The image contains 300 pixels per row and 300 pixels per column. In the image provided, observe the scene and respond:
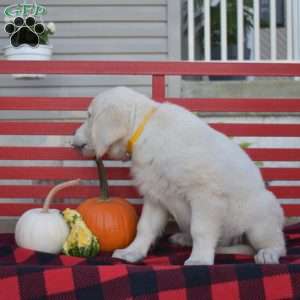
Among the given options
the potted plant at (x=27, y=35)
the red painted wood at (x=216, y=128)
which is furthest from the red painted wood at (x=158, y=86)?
the potted plant at (x=27, y=35)

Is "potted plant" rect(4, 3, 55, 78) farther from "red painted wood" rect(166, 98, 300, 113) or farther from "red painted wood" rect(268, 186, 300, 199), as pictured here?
"red painted wood" rect(268, 186, 300, 199)

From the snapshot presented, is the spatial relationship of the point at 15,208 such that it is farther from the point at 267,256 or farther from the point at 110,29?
the point at 110,29

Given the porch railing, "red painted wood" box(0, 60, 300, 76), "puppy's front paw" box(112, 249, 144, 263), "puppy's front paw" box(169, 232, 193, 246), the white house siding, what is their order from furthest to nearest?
the porch railing
the white house siding
"red painted wood" box(0, 60, 300, 76)
"puppy's front paw" box(169, 232, 193, 246)
"puppy's front paw" box(112, 249, 144, 263)

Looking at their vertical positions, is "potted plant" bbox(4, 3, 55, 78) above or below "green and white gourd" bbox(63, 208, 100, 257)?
above

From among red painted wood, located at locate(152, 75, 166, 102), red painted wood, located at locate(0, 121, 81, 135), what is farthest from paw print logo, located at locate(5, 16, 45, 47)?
red painted wood, located at locate(152, 75, 166, 102)

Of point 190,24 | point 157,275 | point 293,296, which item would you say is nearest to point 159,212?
point 157,275

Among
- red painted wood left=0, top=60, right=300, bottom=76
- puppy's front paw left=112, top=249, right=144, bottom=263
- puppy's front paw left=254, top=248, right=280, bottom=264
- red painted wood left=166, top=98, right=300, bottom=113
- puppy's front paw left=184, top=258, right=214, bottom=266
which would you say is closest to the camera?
puppy's front paw left=184, top=258, right=214, bottom=266

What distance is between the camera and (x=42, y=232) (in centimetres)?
313

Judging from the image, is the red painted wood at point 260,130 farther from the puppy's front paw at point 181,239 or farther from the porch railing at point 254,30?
the porch railing at point 254,30

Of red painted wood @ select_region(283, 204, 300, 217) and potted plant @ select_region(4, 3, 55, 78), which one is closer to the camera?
red painted wood @ select_region(283, 204, 300, 217)

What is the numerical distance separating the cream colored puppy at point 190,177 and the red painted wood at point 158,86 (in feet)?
1.99

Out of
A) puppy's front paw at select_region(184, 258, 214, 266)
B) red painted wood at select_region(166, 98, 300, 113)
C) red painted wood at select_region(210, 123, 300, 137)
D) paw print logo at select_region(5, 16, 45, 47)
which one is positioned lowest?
puppy's front paw at select_region(184, 258, 214, 266)

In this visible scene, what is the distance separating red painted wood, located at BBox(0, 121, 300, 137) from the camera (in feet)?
12.5

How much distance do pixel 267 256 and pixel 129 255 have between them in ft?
2.59
